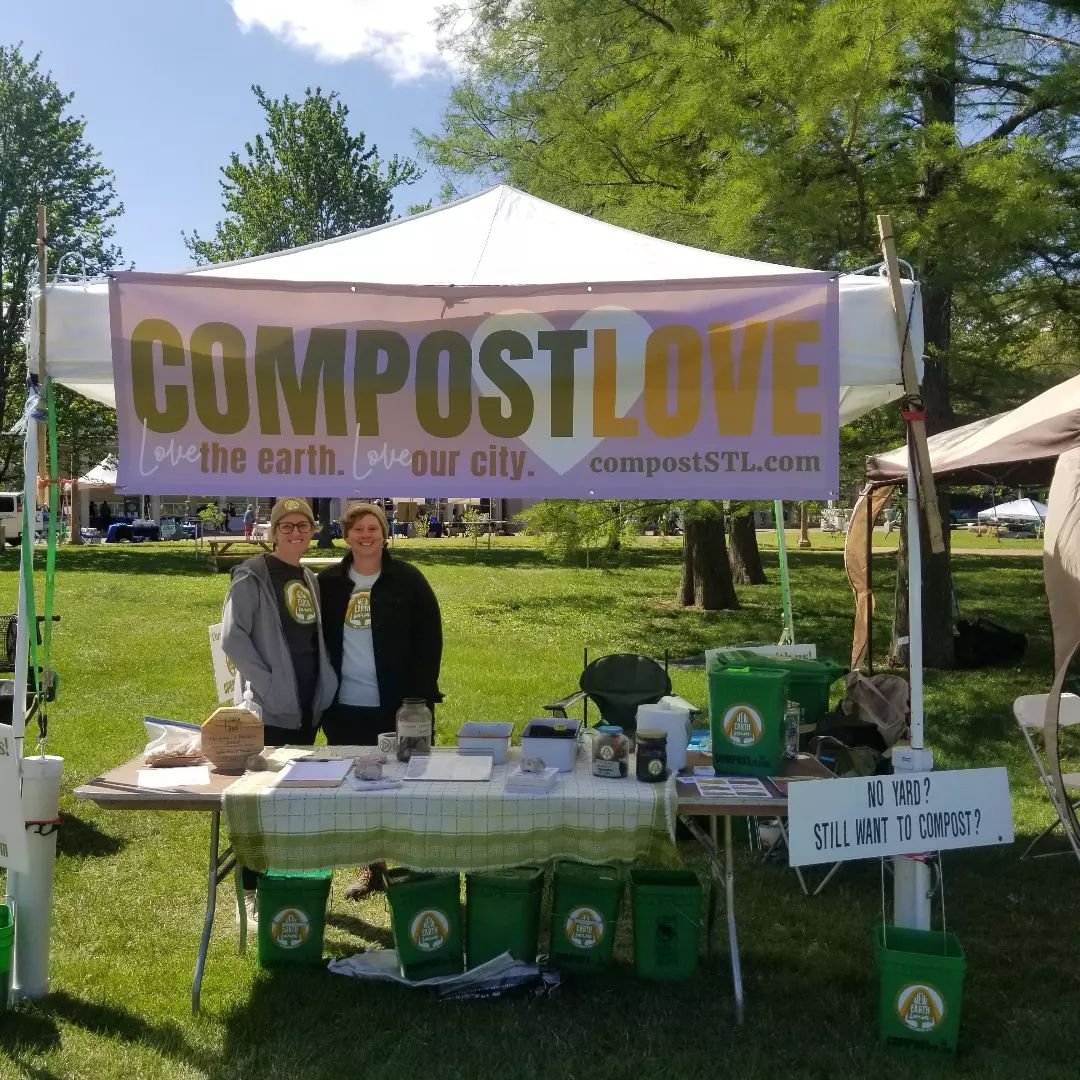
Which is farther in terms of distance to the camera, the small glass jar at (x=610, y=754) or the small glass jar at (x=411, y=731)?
the small glass jar at (x=411, y=731)

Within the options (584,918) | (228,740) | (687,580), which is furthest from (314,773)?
(687,580)

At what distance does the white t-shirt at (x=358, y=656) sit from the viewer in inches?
167

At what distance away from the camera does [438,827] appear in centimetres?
327

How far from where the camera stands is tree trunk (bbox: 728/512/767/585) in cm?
1867

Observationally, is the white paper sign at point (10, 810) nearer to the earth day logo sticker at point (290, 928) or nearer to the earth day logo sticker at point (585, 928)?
the earth day logo sticker at point (290, 928)

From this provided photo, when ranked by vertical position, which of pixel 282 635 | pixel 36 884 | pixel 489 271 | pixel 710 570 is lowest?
pixel 36 884

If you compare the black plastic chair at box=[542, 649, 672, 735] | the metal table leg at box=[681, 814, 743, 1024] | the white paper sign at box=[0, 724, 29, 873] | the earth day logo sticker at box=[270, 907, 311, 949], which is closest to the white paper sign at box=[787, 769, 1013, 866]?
the metal table leg at box=[681, 814, 743, 1024]

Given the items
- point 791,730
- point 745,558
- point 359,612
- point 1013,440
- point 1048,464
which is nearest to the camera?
point 791,730

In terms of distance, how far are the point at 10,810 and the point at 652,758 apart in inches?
80.5

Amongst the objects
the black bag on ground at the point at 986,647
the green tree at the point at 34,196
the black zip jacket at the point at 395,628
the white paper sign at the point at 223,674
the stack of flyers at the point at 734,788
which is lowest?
the black bag on ground at the point at 986,647

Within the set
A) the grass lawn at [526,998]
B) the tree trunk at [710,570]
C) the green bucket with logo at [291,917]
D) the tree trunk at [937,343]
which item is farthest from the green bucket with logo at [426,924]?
the tree trunk at [710,570]

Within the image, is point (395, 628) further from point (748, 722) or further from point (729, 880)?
point (729, 880)

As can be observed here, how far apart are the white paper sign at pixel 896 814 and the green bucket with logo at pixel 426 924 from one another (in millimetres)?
1235

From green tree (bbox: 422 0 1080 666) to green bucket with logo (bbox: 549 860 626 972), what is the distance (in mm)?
5011
